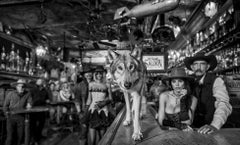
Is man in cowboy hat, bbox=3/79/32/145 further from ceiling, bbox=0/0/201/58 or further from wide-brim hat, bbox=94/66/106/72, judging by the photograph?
wide-brim hat, bbox=94/66/106/72

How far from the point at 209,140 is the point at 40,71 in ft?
32.2

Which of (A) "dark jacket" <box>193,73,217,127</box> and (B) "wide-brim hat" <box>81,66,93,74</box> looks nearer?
(A) "dark jacket" <box>193,73,217,127</box>

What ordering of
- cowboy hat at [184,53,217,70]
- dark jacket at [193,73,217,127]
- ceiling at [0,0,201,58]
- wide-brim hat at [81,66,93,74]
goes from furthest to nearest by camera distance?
ceiling at [0,0,201,58] < wide-brim hat at [81,66,93,74] < cowboy hat at [184,53,217,70] < dark jacket at [193,73,217,127]

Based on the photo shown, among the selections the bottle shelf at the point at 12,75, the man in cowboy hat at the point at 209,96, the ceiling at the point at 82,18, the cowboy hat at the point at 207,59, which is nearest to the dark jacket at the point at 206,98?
the man in cowboy hat at the point at 209,96

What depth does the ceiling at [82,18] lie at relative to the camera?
2.89 metres

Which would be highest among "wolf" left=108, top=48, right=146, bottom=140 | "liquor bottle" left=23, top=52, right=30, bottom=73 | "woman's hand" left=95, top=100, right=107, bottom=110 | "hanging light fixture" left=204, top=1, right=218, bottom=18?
"hanging light fixture" left=204, top=1, right=218, bottom=18

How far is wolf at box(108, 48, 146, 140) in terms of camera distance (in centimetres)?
122

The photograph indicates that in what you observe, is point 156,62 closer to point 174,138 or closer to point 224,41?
point 224,41

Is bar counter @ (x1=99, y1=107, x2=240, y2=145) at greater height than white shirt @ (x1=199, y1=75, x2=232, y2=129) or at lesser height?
lesser

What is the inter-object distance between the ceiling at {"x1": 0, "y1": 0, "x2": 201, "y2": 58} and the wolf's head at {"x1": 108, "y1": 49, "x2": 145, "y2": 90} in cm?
80

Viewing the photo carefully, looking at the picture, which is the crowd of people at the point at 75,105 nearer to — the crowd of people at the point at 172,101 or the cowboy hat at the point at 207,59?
the crowd of people at the point at 172,101

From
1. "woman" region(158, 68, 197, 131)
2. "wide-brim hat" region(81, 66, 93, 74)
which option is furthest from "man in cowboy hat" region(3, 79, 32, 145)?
"woman" region(158, 68, 197, 131)

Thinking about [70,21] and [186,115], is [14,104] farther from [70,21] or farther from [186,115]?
[186,115]

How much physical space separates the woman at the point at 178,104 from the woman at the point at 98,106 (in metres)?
1.03
